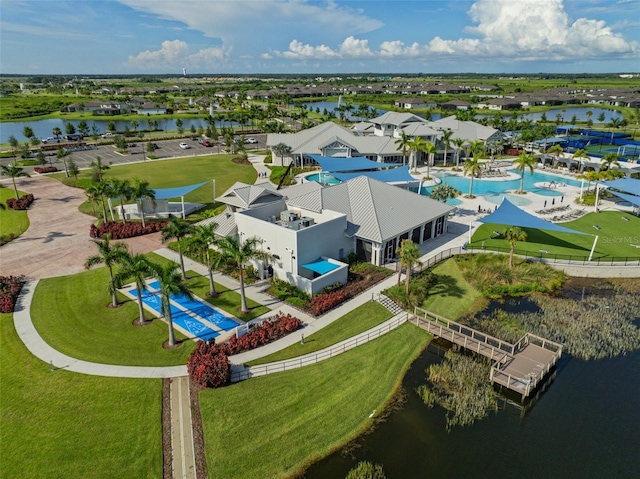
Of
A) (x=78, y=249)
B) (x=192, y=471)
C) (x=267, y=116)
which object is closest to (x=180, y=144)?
(x=267, y=116)

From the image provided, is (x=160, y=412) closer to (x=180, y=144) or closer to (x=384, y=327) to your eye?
(x=384, y=327)

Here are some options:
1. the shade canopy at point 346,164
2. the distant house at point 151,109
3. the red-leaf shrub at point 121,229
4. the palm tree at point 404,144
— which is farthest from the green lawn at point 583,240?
the distant house at point 151,109

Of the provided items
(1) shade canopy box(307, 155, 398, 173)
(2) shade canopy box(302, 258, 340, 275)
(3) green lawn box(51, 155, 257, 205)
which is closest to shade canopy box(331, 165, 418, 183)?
(1) shade canopy box(307, 155, 398, 173)

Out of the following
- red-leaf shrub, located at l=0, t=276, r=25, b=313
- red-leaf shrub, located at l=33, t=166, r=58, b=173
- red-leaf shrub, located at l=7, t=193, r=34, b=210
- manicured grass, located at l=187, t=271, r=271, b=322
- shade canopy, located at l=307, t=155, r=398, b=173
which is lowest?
manicured grass, located at l=187, t=271, r=271, b=322

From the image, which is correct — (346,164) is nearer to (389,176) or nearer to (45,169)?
(389,176)

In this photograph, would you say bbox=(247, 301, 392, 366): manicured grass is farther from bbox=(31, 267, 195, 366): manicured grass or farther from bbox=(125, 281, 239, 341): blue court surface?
bbox=(31, 267, 195, 366): manicured grass

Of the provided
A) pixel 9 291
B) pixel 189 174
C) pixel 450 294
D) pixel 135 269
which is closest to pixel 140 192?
pixel 9 291
